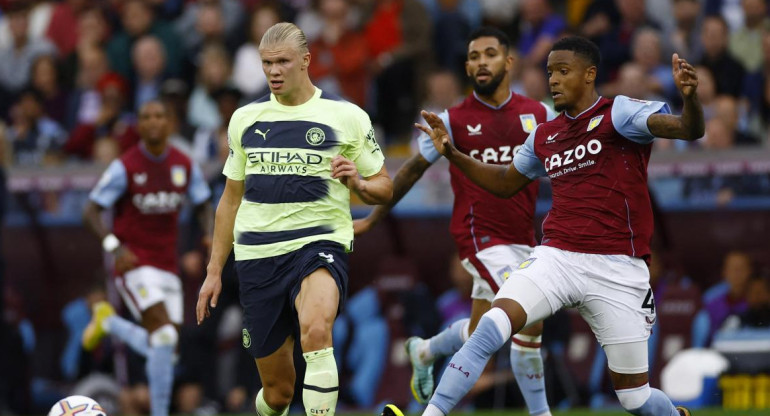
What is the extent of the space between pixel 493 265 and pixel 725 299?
16.0ft

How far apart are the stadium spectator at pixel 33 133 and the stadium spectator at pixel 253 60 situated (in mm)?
2586

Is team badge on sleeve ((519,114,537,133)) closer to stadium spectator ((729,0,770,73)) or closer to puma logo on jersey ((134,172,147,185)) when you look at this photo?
puma logo on jersey ((134,172,147,185))

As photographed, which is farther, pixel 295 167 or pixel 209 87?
pixel 209 87

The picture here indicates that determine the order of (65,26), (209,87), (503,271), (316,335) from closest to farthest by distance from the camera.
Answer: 1. (316,335)
2. (503,271)
3. (209,87)
4. (65,26)

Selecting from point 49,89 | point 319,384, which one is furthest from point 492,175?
point 49,89

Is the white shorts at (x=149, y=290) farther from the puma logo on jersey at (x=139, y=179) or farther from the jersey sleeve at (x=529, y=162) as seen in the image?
the jersey sleeve at (x=529, y=162)

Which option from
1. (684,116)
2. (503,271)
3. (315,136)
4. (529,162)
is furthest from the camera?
(503,271)

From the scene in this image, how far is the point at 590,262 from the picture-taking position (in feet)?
26.7

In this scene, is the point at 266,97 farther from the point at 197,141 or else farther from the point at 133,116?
the point at 133,116

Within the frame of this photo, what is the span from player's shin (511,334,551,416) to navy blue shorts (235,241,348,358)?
74.1 inches

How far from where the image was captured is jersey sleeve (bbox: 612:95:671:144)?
7.91 meters

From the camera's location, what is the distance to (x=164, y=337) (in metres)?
12.3

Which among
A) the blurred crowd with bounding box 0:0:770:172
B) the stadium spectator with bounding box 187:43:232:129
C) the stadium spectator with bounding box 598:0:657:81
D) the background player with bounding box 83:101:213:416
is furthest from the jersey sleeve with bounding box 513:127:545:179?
the stadium spectator with bounding box 187:43:232:129

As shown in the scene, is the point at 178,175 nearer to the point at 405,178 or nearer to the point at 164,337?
the point at 164,337
